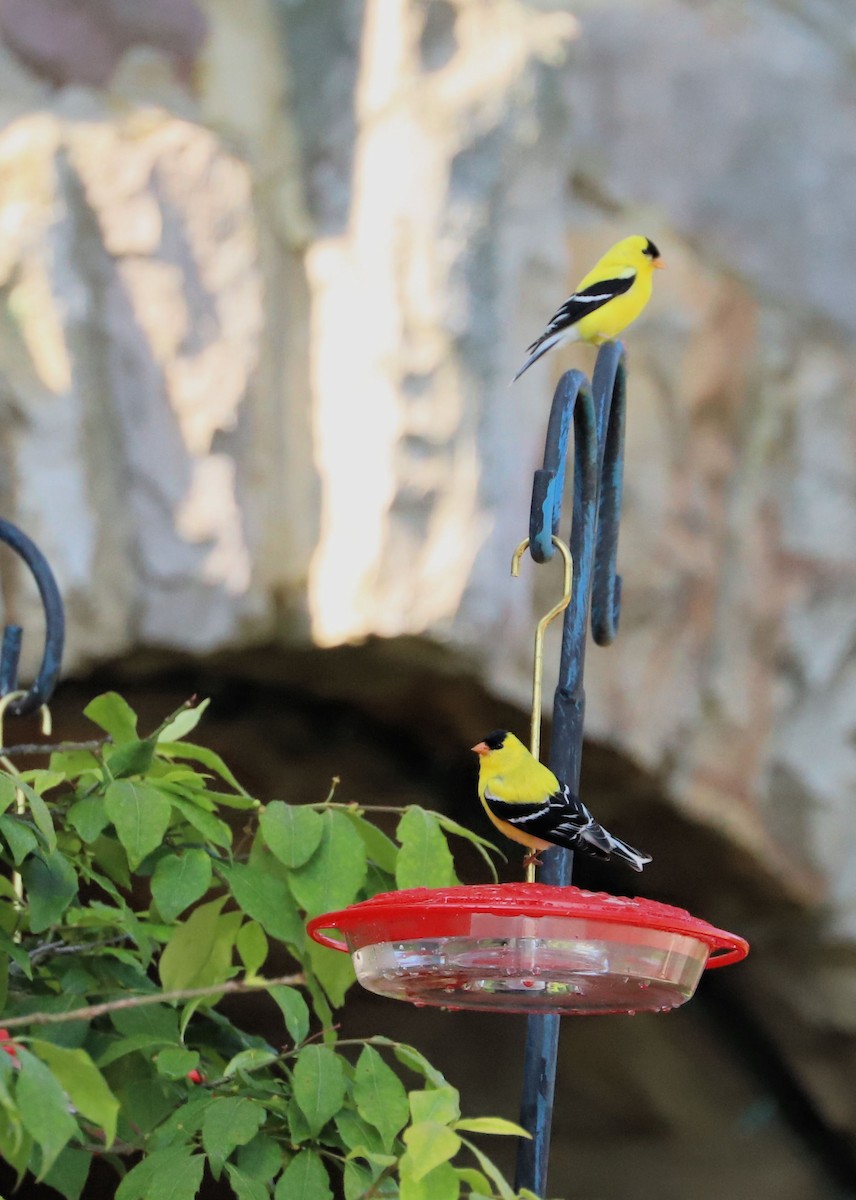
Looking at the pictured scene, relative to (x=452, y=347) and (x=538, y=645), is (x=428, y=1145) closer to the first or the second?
(x=538, y=645)

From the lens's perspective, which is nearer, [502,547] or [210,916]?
[210,916]

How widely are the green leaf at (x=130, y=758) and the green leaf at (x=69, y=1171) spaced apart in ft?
0.54

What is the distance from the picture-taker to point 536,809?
0.69 m

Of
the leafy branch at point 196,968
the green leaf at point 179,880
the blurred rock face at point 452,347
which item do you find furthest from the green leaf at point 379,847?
the blurred rock face at point 452,347

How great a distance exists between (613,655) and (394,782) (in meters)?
0.36

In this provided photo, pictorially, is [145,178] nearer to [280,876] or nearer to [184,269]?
[184,269]

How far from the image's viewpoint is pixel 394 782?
2.07 m

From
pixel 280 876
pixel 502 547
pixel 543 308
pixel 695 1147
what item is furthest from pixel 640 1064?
pixel 280 876

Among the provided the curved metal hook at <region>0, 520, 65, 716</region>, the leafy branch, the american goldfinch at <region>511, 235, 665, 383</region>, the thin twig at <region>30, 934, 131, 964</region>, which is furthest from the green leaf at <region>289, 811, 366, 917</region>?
the american goldfinch at <region>511, 235, 665, 383</region>

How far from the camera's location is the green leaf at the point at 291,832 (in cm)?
69

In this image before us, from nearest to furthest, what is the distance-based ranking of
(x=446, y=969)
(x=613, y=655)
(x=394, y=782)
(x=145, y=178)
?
1. (x=446, y=969)
2. (x=145, y=178)
3. (x=613, y=655)
4. (x=394, y=782)

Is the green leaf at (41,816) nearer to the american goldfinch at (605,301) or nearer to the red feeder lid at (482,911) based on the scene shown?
the red feeder lid at (482,911)

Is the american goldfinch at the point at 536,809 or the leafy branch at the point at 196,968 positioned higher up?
the american goldfinch at the point at 536,809

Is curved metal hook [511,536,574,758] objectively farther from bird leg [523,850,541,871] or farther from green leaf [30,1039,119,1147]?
green leaf [30,1039,119,1147]
